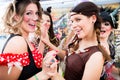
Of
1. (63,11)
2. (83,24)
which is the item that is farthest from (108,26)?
(83,24)

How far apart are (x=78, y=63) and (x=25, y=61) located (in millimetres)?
386

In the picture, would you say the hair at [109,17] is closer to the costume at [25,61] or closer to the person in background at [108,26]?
the person in background at [108,26]

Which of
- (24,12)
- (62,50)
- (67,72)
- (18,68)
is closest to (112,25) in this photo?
(62,50)

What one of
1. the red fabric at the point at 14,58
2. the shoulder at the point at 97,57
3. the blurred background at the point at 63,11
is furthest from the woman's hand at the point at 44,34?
the red fabric at the point at 14,58

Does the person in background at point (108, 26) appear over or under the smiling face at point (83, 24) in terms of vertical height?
under

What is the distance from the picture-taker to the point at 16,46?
127 cm

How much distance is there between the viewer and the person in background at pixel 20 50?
4.12ft

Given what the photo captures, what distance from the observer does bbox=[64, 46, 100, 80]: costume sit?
1519 millimetres

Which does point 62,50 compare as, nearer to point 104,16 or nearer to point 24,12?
point 104,16

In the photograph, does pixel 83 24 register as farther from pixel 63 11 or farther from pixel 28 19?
pixel 63 11

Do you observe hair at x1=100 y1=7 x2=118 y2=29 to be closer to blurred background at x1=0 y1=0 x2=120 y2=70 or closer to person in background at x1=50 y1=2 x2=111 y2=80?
blurred background at x1=0 y1=0 x2=120 y2=70

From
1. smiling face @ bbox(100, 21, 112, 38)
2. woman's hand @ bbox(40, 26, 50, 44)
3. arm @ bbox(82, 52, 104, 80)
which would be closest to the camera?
arm @ bbox(82, 52, 104, 80)

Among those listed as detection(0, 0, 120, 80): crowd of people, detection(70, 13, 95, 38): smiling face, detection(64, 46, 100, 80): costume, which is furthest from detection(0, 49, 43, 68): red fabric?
detection(70, 13, 95, 38): smiling face

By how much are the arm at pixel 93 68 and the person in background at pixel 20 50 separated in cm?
28
